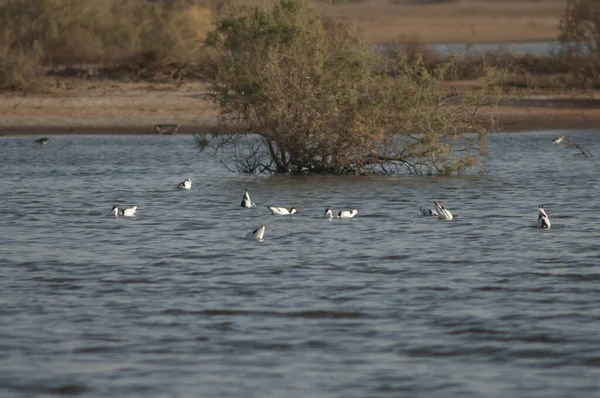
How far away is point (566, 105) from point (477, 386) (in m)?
29.7

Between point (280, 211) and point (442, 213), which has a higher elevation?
point (442, 213)

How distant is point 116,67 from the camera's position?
40719 mm

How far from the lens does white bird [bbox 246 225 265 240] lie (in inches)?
597

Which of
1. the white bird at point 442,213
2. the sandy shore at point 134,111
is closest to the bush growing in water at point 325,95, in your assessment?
the white bird at point 442,213

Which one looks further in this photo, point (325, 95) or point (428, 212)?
point (325, 95)

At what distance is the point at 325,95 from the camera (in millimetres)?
22141

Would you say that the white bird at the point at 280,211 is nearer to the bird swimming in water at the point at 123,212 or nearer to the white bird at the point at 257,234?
the bird swimming in water at the point at 123,212

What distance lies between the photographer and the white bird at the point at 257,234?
15172mm

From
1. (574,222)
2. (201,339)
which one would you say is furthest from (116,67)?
(201,339)

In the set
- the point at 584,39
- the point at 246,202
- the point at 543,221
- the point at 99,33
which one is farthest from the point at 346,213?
the point at 99,33

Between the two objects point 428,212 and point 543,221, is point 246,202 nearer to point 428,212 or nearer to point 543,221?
point 428,212

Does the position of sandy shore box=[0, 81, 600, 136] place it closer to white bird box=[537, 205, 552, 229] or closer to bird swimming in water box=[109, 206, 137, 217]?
bird swimming in water box=[109, 206, 137, 217]

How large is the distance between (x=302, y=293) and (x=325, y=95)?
10.9 m

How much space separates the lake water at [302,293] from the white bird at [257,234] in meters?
0.14
